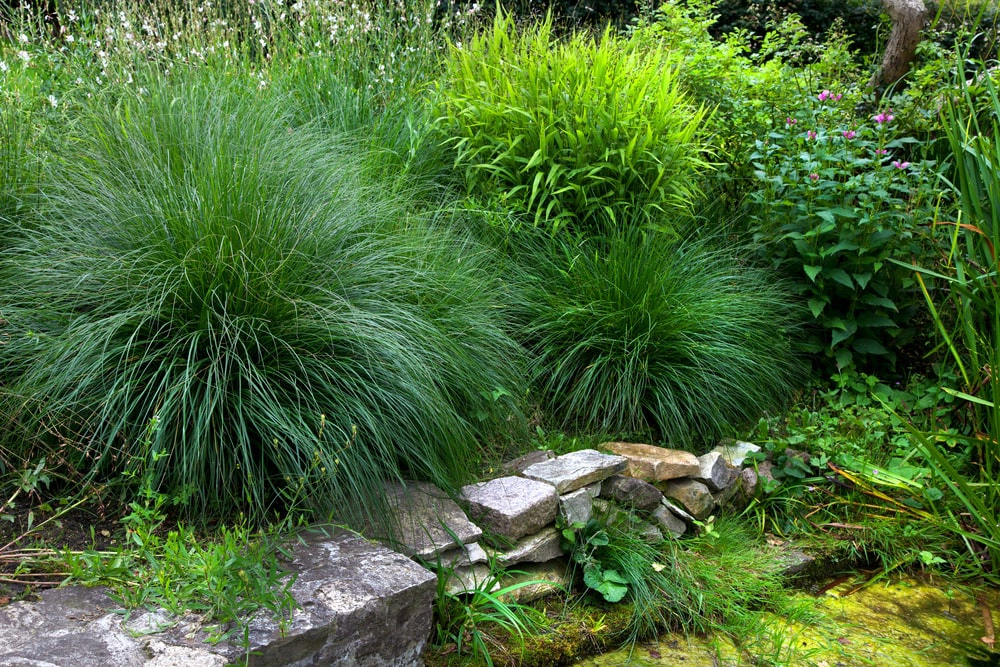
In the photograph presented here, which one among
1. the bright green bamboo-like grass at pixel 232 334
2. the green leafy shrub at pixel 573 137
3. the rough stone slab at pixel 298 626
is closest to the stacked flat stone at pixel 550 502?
the bright green bamboo-like grass at pixel 232 334

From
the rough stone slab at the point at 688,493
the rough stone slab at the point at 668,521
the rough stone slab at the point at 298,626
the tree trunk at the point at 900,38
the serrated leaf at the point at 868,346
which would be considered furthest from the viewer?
the tree trunk at the point at 900,38

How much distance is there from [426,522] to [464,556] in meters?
0.17

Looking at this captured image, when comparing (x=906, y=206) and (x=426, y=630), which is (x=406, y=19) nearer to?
(x=906, y=206)

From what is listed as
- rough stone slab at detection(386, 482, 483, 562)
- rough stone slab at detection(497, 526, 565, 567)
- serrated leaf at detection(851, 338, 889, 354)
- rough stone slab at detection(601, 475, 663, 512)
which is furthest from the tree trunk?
rough stone slab at detection(386, 482, 483, 562)

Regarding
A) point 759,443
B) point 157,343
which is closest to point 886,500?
point 759,443

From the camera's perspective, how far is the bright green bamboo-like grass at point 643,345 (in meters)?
3.83

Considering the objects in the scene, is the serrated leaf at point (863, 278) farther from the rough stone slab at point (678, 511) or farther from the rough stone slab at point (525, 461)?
the rough stone slab at point (525, 461)

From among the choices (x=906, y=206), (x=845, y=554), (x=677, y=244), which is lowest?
(x=845, y=554)

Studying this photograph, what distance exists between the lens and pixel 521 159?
14.4 feet

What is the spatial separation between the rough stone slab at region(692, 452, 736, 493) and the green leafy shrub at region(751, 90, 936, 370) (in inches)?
41.4

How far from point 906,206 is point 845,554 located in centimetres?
182

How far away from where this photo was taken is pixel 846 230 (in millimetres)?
4359

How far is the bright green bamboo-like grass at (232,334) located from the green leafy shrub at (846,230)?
1913 mm

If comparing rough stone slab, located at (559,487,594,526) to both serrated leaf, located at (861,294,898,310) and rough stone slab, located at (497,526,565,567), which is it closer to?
rough stone slab, located at (497,526,565,567)
